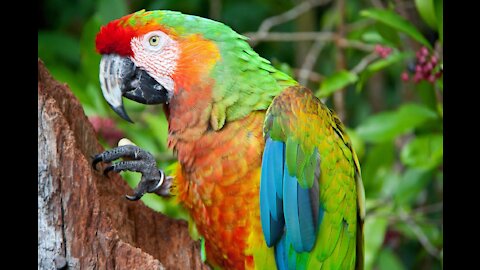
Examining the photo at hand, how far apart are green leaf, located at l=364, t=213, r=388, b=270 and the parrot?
749mm

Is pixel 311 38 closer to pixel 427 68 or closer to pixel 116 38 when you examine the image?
pixel 427 68

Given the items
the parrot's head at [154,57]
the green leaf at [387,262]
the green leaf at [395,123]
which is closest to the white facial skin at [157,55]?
the parrot's head at [154,57]

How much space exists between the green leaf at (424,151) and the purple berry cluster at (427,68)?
1.12 feet

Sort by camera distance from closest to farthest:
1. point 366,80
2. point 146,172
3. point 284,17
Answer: point 146,172 < point 366,80 < point 284,17

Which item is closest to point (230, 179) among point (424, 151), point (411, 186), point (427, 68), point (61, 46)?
point (427, 68)

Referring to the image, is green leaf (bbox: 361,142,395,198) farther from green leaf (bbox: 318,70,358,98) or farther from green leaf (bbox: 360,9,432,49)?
green leaf (bbox: 360,9,432,49)

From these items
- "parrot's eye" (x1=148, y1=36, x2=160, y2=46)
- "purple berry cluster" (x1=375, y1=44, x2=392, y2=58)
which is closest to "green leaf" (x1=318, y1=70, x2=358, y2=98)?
"purple berry cluster" (x1=375, y1=44, x2=392, y2=58)

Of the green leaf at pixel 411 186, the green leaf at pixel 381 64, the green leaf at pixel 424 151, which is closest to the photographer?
the green leaf at pixel 381 64

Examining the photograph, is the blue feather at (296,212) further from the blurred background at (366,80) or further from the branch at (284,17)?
the branch at (284,17)

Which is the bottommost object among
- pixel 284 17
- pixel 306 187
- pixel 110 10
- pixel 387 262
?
pixel 306 187

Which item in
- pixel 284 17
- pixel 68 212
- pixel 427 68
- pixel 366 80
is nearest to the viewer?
pixel 68 212

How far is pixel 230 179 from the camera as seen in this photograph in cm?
136

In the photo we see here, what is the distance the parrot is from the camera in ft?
4.42

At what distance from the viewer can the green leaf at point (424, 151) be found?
211cm
